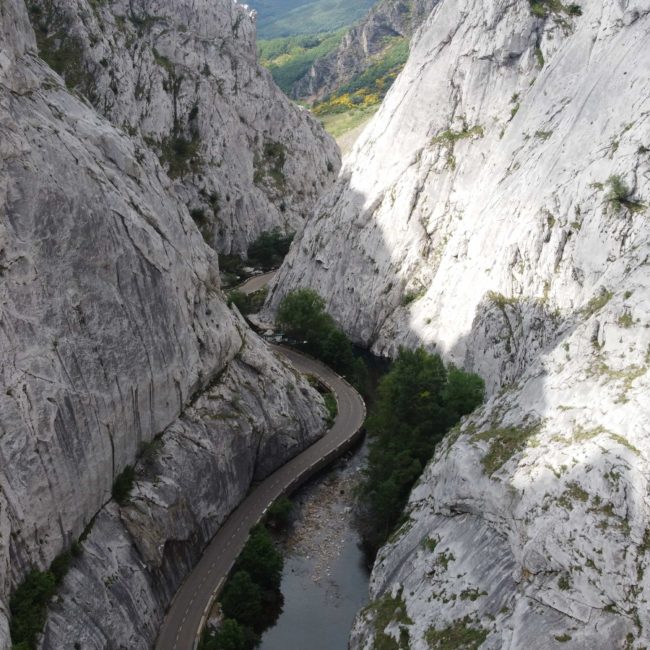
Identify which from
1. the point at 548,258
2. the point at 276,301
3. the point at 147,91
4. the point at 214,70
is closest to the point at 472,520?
the point at 548,258

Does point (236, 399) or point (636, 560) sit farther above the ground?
point (636, 560)

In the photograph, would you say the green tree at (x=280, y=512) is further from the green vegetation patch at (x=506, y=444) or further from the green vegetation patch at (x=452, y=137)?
the green vegetation patch at (x=452, y=137)

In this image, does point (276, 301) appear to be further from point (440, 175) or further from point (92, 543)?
point (92, 543)

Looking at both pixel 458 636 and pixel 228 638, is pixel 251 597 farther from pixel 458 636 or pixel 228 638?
pixel 458 636

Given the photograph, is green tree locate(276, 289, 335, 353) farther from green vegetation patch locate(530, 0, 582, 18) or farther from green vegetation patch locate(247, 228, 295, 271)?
green vegetation patch locate(530, 0, 582, 18)

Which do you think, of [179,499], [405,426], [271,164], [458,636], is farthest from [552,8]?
[458,636]

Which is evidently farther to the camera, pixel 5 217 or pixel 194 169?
pixel 194 169
